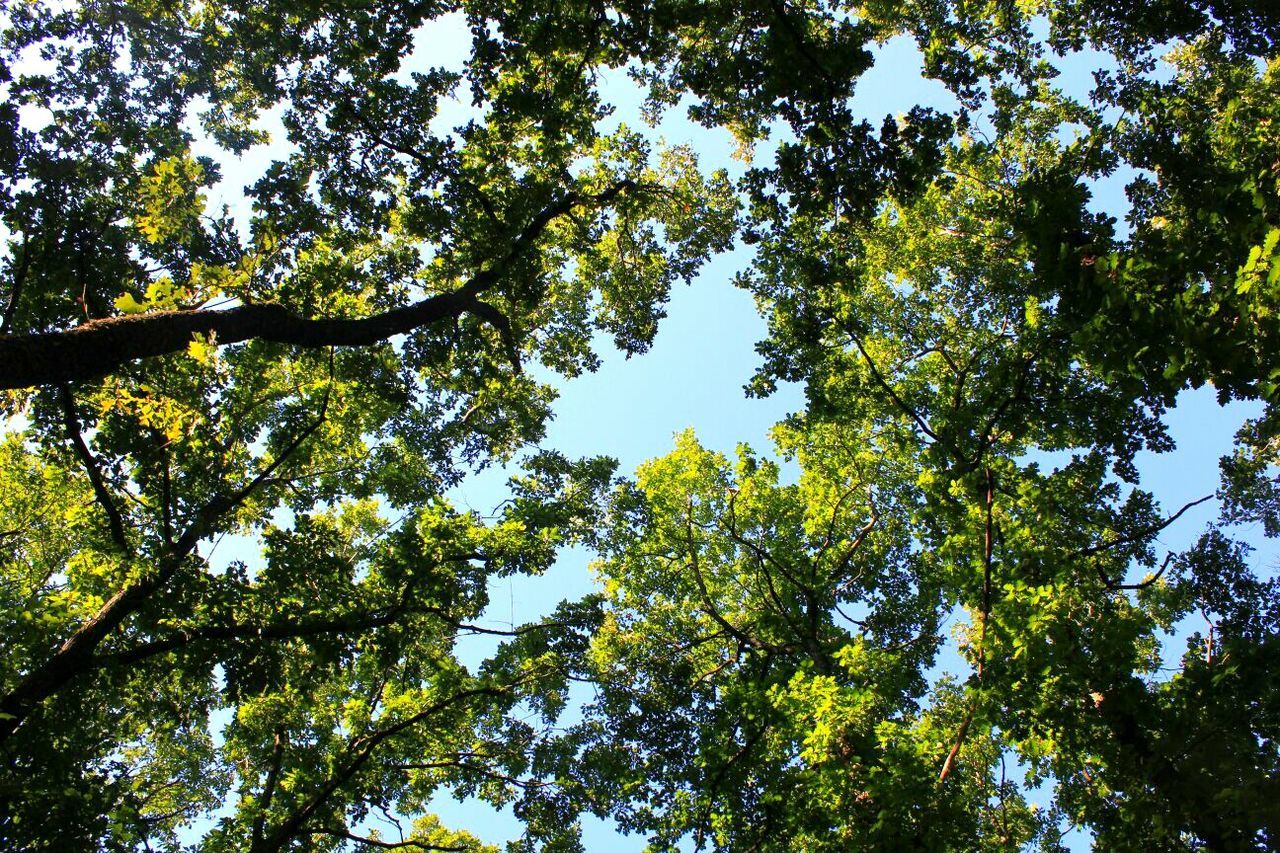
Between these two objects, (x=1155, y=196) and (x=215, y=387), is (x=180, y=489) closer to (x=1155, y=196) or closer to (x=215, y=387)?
(x=215, y=387)

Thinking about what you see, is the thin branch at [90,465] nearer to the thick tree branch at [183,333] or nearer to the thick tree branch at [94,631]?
the thick tree branch at [94,631]

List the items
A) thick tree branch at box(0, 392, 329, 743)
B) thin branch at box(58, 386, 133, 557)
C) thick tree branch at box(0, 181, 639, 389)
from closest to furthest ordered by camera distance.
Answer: thick tree branch at box(0, 181, 639, 389) → thick tree branch at box(0, 392, 329, 743) → thin branch at box(58, 386, 133, 557)

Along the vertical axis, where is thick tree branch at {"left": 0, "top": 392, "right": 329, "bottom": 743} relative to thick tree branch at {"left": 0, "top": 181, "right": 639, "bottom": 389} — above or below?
below

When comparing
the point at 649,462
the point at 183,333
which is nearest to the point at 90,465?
the point at 183,333

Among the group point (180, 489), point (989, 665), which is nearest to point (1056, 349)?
point (989, 665)

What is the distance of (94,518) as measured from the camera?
8.23 metres

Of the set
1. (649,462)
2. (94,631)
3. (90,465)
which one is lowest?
(94,631)

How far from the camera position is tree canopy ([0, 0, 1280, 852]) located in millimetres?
5895

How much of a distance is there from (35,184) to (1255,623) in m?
17.0

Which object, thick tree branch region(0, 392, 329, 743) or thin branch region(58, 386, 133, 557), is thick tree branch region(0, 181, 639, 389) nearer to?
thin branch region(58, 386, 133, 557)

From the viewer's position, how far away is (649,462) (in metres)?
14.7

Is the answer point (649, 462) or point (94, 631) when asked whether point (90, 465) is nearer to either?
point (94, 631)

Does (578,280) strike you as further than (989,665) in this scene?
Yes

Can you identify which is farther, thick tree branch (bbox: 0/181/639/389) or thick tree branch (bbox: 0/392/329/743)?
thick tree branch (bbox: 0/392/329/743)
